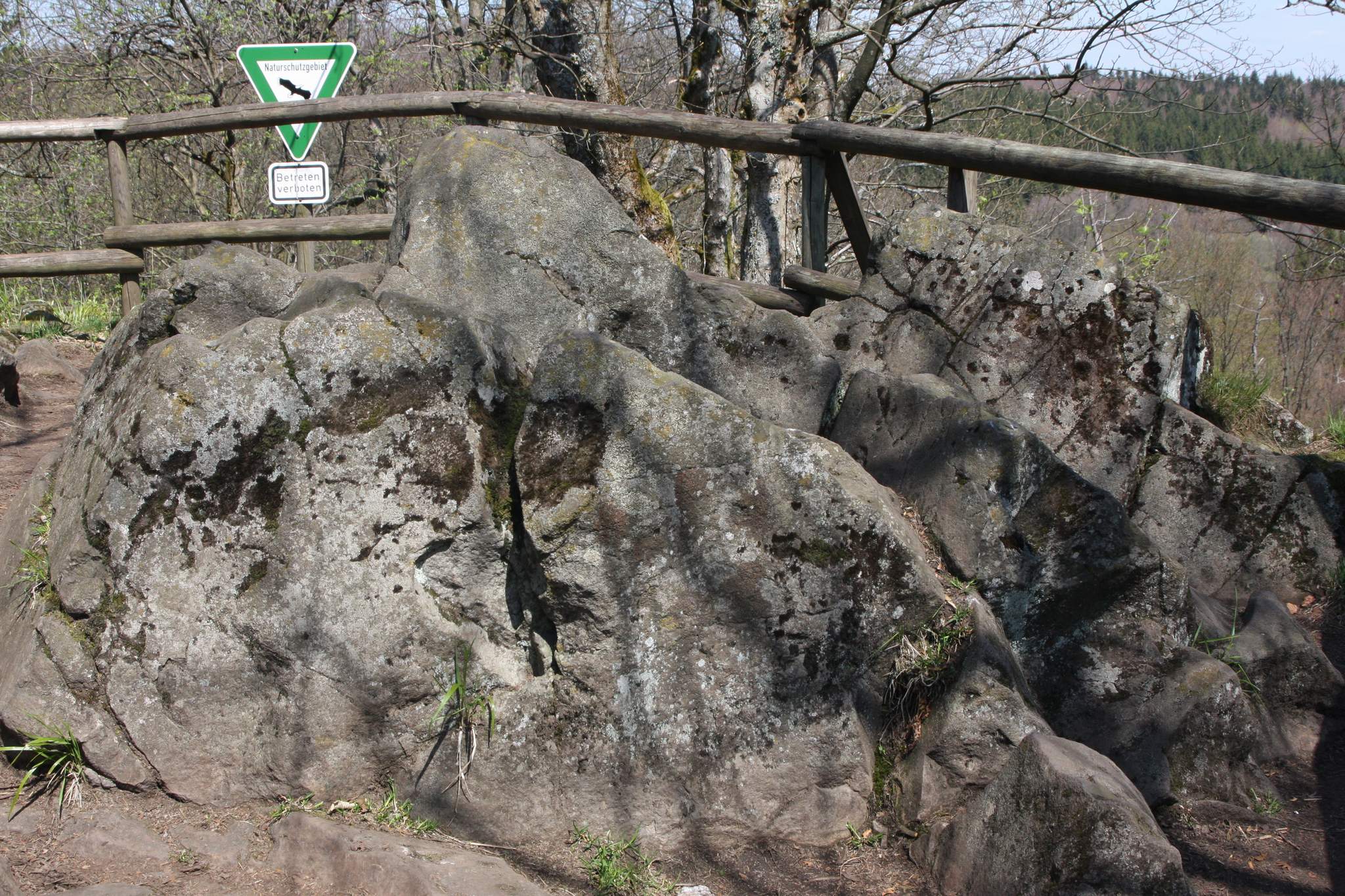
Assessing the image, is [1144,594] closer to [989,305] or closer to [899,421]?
[899,421]

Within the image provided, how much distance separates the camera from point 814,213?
5.55 meters

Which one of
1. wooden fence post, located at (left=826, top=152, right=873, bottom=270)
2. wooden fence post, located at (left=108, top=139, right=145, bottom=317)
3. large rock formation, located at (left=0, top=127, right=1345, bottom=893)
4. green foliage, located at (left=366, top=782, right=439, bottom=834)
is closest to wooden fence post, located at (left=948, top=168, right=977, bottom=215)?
wooden fence post, located at (left=826, top=152, right=873, bottom=270)

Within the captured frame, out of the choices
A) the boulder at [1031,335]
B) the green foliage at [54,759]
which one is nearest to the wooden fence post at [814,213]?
the boulder at [1031,335]

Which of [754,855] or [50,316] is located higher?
[50,316]

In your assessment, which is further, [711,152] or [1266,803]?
[711,152]

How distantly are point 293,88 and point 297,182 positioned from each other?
0.85m

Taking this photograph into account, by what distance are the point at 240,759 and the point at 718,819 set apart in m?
1.51

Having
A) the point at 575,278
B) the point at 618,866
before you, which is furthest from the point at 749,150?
the point at 618,866

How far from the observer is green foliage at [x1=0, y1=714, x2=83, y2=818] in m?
3.00

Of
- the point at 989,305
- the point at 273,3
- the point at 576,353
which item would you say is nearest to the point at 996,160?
the point at 989,305

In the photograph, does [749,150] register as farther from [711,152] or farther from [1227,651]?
[1227,651]

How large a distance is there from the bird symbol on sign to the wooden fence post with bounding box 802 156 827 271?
3.93m

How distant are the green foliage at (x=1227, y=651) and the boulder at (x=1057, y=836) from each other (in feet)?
3.77

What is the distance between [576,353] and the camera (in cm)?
327
